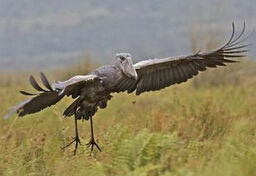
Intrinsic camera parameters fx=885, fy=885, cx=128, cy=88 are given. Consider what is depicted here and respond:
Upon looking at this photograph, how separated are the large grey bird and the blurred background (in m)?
62.9

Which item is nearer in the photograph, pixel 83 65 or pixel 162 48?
pixel 83 65

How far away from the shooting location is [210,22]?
2641 cm

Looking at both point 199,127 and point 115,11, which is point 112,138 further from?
point 115,11

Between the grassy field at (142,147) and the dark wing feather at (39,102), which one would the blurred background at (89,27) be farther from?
the dark wing feather at (39,102)

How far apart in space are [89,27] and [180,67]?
84.2m

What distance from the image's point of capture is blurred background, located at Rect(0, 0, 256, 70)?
82.2 meters

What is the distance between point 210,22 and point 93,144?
17.7 metres

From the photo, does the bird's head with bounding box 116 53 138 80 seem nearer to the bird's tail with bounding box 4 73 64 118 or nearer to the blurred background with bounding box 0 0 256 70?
the bird's tail with bounding box 4 73 64 118

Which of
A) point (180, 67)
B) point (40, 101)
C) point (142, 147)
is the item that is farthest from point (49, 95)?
point (180, 67)

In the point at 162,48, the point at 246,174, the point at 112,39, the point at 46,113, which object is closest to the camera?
the point at 246,174

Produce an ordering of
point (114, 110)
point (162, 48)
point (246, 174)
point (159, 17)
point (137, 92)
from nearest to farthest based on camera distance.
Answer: point (246, 174) < point (137, 92) < point (114, 110) < point (162, 48) < point (159, 17)

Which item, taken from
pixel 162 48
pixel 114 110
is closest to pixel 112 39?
pixel 162 48

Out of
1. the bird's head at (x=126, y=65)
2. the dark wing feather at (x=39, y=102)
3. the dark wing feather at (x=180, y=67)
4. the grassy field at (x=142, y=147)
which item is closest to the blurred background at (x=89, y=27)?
the grassy field at (x=142, y=147)

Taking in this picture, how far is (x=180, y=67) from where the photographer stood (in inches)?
400
